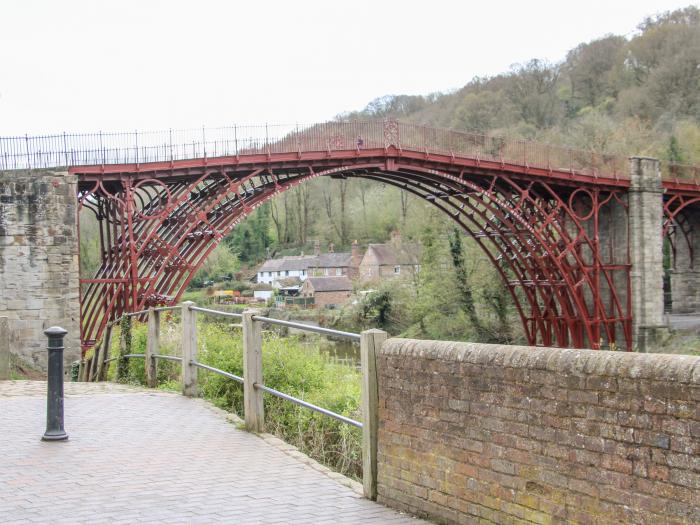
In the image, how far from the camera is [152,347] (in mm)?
10156

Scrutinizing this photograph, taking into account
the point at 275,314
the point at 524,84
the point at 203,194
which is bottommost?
the point at 275,314

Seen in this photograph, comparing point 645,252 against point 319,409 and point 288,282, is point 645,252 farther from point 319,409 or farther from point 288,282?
point 288,282

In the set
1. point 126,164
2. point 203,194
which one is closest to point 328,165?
point 203,194

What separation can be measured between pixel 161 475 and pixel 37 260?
1457 cm

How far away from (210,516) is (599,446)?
224cm

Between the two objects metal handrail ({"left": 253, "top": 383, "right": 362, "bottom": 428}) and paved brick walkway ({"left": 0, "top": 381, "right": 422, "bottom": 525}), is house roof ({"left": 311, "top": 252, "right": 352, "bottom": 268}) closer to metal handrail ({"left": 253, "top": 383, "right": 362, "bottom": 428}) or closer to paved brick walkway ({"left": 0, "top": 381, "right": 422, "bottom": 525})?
paved brick walkway ({"left": 0, "top": 381, "right": 422, "bottom": 525})

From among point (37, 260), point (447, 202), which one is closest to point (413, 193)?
point (447, 202)

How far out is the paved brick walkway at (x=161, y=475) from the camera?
4926 millimetres

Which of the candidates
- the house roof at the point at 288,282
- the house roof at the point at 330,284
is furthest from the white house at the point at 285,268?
the house roof at the point at 330,284

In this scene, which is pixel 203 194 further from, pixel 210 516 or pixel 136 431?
pixel 210 516

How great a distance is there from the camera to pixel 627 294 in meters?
31.0

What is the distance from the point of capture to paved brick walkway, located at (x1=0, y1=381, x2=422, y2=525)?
4.93 metres

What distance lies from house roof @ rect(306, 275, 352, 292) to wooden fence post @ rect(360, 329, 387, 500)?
56318 mm

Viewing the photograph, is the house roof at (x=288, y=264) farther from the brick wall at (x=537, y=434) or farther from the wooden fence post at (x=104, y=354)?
the brick wall at (x=537, y=434)
